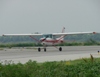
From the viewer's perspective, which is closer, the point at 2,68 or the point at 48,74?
the point at 48,74

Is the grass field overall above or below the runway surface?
A: above

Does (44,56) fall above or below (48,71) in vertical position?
below

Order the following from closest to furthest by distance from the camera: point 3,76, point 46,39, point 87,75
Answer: point 87,75
point 3,76
point 46,39

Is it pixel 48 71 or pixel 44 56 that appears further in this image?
pixel 44 56

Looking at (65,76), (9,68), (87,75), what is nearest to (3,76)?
(9,68)

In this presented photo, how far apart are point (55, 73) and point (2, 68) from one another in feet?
8.42

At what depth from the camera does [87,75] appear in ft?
34.1

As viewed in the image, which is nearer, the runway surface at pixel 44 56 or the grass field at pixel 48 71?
the grass field at pixel 48 71

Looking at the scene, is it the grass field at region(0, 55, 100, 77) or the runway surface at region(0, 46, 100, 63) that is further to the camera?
the runway surface at region(0, 46, 100, 63)

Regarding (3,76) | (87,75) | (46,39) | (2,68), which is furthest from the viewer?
(46,39)

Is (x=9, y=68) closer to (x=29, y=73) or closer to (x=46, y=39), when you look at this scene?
(x=29, y=73)

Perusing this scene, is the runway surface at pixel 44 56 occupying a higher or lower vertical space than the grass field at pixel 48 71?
lower

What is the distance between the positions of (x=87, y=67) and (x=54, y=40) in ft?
107

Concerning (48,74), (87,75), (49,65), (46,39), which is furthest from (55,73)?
(46,39)
